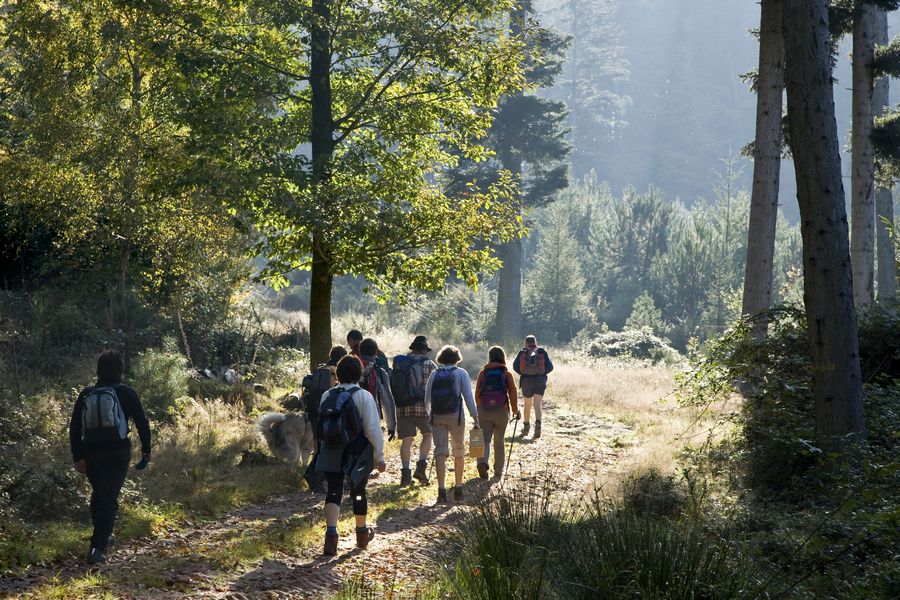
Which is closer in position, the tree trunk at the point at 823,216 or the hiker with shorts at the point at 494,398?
the tree trunk at the point at 823,216

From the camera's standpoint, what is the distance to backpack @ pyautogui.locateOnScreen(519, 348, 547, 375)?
16.6 meters

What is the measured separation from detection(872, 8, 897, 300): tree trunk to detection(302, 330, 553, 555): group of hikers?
50.8 ft

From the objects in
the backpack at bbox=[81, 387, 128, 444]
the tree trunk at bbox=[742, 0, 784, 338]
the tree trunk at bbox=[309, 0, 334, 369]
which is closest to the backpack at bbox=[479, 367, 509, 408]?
the tree trunk at bbox=[309, 0, 334, 369]

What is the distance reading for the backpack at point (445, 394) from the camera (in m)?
11.1

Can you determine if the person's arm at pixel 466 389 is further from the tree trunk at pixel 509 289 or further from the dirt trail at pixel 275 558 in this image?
the tree trunk at pixel 509 289

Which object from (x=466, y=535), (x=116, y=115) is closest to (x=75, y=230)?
(x=116, y=115)

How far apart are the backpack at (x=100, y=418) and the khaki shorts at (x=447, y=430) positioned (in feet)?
14.0

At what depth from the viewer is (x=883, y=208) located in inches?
973

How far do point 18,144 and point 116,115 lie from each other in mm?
4243

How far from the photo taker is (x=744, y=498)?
9.06 m

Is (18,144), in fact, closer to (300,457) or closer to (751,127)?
(300,457)

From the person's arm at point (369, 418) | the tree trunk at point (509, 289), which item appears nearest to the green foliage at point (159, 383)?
the person's arm at point (369, 418)

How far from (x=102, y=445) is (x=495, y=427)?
18.5ft

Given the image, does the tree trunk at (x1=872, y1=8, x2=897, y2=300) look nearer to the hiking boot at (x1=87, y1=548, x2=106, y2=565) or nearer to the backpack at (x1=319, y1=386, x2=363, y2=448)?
the backpack at (x1=319, y1=386, x2=363, y2=448)
